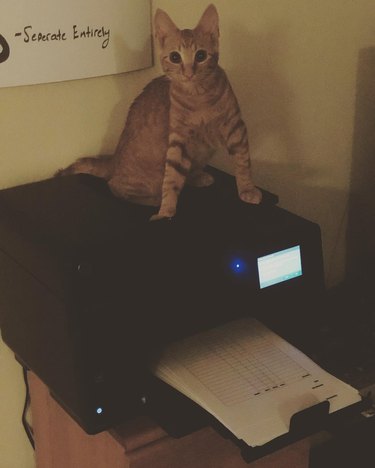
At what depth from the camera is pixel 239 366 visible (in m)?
1.00

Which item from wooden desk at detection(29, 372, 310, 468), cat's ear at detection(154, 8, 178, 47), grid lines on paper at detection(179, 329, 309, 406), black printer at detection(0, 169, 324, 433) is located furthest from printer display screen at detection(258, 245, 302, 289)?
cat's ear at detection(154, 8, 178, 47)

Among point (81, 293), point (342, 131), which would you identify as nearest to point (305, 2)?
point (342, 131)

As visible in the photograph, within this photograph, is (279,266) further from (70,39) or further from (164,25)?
(70,39)

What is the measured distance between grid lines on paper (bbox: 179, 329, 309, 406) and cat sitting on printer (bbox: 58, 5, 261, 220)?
0.72 ft

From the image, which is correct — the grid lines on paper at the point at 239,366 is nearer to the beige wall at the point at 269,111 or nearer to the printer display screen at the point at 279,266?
the printer display screen at the point at 279,266

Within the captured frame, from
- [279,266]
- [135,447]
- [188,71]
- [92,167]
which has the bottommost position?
[135,447]

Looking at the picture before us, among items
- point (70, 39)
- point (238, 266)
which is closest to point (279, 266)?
point (238, 266)

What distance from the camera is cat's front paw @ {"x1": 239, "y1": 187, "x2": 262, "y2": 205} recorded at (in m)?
1.10

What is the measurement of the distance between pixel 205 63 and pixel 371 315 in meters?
0.75

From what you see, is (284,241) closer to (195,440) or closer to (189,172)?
(189,172)

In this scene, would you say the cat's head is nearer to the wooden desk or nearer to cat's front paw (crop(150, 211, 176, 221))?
cat's front paw (crop(150, 211, 176, 221))

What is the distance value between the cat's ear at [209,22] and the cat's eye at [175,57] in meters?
0.05

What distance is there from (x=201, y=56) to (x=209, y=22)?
52 mm

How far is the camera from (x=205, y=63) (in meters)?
0.99
